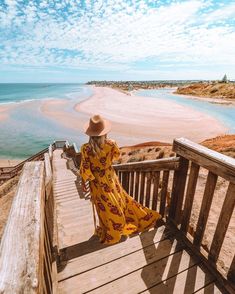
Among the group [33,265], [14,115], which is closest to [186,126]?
[33,265]

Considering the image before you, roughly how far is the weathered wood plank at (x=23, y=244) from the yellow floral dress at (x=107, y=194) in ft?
5.02

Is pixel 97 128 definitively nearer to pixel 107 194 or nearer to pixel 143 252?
pixel 107 194

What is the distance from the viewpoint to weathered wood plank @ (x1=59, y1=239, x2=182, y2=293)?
2145mm

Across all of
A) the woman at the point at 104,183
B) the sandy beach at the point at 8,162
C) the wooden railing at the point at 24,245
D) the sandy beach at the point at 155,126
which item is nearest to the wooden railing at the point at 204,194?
the woman at the point at 104,183

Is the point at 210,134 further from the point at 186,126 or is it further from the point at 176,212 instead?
the point at 176,212

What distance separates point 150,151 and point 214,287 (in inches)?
469

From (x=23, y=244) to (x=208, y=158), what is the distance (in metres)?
1.83

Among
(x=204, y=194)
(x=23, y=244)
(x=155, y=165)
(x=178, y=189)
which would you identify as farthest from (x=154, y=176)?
(x=23, y=244)

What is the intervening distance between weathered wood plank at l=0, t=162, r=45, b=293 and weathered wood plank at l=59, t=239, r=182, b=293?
134 cm

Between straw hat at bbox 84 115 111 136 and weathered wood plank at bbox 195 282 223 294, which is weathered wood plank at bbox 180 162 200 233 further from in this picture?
straw hat at bbox 84 115 111 136

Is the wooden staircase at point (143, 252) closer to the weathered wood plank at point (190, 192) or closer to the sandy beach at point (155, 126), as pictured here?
the weathered wood plank at point (190, 192)

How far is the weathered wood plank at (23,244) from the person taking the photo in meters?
0.80

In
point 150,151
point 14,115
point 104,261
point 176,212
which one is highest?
point 176,212

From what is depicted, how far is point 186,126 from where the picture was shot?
24.3m
